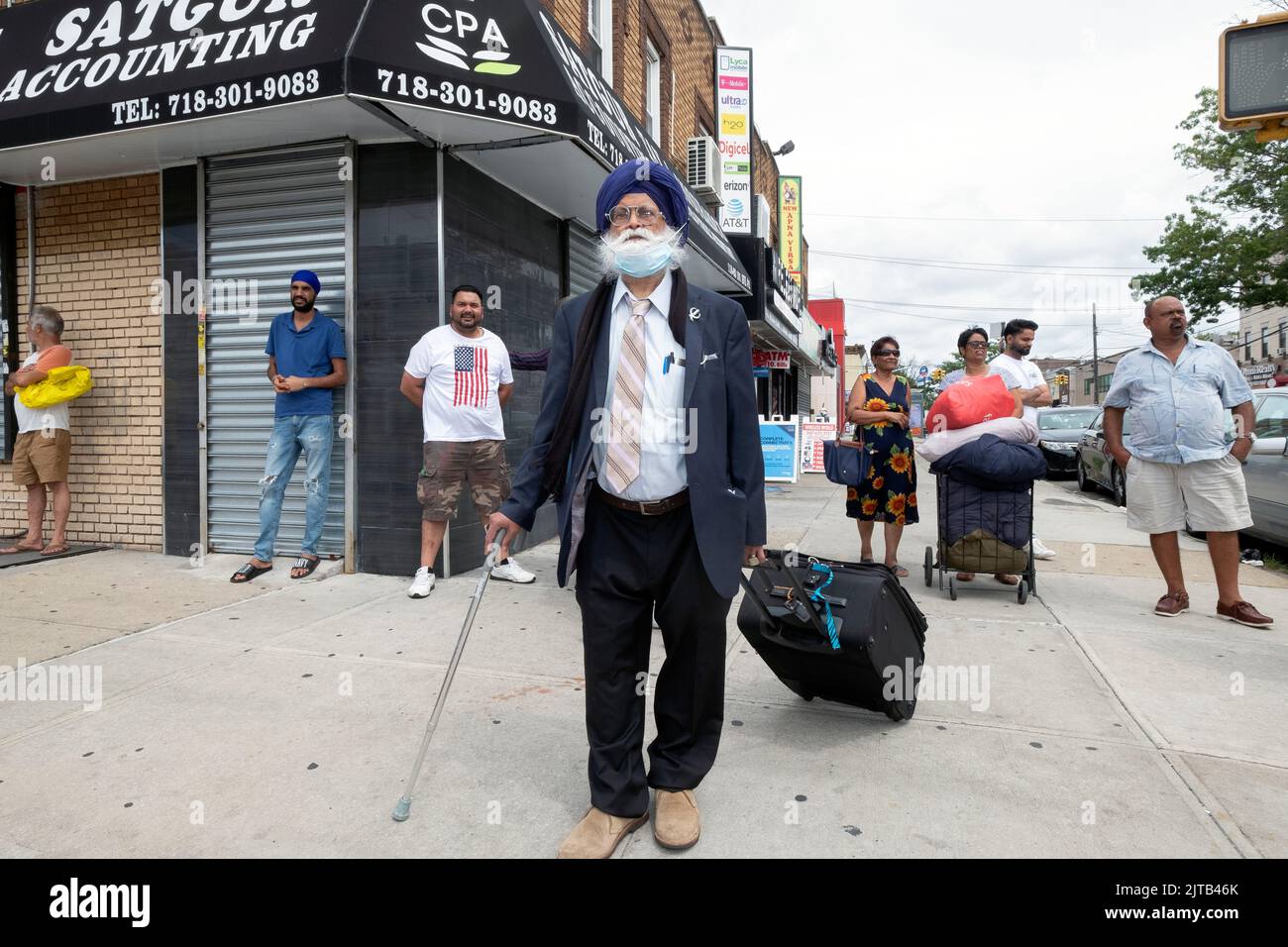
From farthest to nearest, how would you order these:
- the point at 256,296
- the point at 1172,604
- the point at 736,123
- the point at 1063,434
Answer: the point at 1063,434, the point at 736,123, the point at 256,296, the point at 1172,604

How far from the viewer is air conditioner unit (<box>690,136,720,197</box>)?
1229 centimetres

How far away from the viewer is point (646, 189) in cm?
252

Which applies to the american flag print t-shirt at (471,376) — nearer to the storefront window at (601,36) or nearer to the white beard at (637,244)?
the white beard at (637,244)

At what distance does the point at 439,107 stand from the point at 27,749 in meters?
3.90

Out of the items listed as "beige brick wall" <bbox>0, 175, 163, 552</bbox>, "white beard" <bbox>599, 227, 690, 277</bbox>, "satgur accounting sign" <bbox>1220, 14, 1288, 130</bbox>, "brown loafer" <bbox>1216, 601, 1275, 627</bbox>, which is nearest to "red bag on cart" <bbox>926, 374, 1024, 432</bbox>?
"brown loafer" <bbox>1216, 601, 1275, 627</bbox>

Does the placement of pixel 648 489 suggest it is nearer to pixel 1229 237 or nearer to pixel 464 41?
pixel 464 41

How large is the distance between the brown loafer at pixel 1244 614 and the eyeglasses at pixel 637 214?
4724mm

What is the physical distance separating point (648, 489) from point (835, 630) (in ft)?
3.50

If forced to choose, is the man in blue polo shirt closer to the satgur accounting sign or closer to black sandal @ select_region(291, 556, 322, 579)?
black sandal @ select_region(291, 556, 322, 579)

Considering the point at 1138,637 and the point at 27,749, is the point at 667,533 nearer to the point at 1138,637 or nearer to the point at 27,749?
the point at 27,749

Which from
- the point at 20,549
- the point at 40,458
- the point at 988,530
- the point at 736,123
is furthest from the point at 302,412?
the point at 736,123
